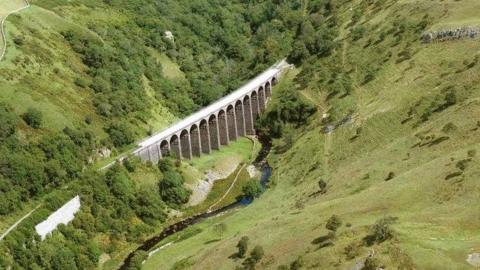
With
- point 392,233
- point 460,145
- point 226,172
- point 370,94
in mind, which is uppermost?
point 392,233

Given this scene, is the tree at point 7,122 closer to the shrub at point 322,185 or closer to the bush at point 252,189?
the bush at point 252,189

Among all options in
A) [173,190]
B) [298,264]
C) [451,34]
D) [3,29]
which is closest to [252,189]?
[173,190]

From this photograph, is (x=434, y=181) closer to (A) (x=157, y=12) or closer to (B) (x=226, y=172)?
(B) (x=226, y=172)

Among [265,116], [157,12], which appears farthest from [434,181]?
[157,12]

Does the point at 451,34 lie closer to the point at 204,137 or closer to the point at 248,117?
the point at 248,117

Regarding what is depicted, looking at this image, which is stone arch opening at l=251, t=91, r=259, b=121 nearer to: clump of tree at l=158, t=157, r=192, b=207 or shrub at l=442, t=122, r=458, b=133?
clump of tree at l=158, t=157, r=192, b=207

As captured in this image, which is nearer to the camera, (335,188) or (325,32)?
(335,188)

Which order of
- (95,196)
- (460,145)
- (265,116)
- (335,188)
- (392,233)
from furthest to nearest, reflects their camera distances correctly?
(265,116) < (95,196) < (335,188) < (460,145) < (392,233)

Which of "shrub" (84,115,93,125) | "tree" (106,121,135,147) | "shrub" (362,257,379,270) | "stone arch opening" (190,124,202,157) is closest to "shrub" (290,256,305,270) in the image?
"shrub" (362,257,379,270)
